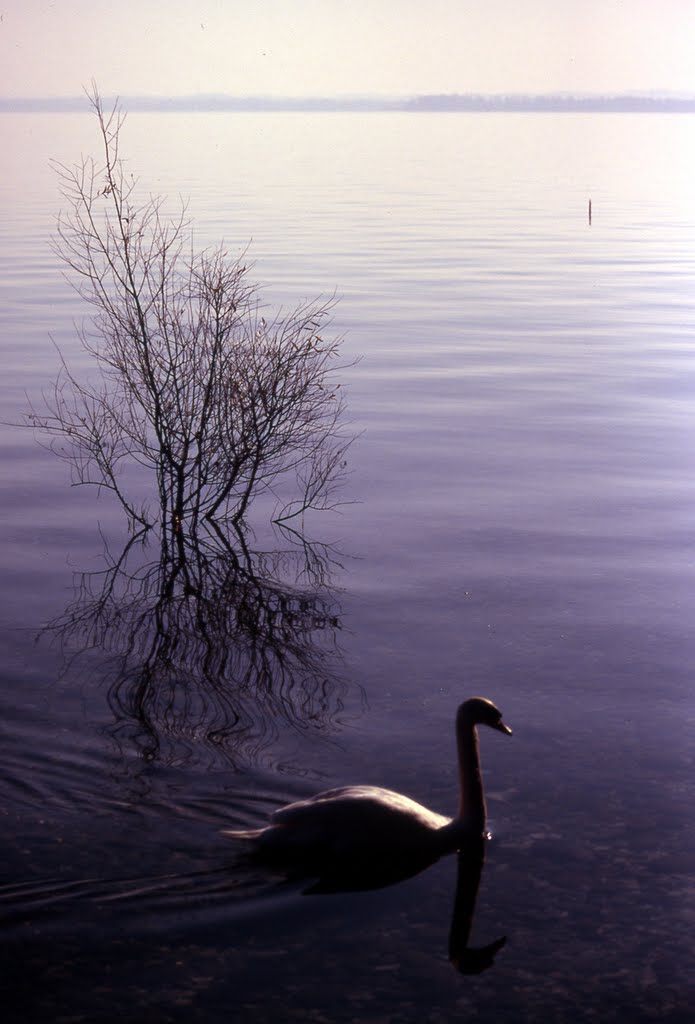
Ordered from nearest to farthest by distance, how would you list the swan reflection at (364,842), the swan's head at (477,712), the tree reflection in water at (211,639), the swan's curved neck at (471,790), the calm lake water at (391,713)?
the calm lake water at (391,713)
the swan reflection at (364,842)
the swan's curved neck at (471,790)
the swan's head at (477,712)
the tree reflection in water at (211,639)

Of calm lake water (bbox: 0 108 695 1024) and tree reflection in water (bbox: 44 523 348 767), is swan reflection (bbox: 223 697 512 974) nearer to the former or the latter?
calm lake water (bbox: 0 108 695 1024)

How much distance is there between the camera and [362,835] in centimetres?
916

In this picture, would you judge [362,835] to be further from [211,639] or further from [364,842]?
[211,639]

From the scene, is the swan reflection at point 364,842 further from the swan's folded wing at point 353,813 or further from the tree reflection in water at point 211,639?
the tree reflection in water at point 211,639

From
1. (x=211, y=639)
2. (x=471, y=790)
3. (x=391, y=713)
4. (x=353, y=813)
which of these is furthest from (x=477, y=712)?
(x=211, y=639)

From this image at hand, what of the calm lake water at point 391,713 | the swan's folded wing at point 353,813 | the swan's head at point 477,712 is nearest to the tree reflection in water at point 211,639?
the calm lake water at point 391,713

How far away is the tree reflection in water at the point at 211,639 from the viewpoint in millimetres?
11953

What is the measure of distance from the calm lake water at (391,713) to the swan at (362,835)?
19cm

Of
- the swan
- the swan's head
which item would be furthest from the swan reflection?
the swan's head

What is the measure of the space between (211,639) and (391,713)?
2875 mm

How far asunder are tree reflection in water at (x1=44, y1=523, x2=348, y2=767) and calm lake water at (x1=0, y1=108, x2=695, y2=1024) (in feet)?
0.16

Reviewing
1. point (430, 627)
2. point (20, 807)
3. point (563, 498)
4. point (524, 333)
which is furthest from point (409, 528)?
point (524, 333)

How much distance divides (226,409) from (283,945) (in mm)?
9674

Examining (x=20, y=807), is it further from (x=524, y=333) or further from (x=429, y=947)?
(x=524, y=333)
